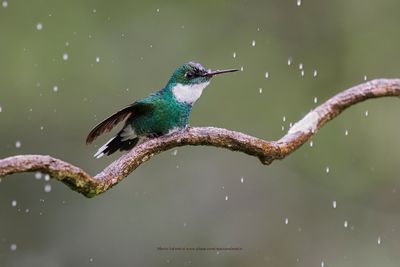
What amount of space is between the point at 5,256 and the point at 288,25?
3733mm

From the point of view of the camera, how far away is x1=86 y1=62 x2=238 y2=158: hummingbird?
4.01 metres

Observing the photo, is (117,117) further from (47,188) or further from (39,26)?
(39,26)

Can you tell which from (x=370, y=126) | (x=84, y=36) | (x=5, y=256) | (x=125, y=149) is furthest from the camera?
(x=370, y=126)

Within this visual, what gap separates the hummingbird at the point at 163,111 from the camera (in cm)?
401

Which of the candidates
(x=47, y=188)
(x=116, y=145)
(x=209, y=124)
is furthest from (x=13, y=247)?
(x=116, y=145)

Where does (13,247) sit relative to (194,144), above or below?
below

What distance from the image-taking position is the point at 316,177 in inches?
340

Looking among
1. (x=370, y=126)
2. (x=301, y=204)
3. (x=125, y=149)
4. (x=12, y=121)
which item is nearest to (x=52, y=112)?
(x=12, y=121)

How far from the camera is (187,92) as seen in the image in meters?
4.16

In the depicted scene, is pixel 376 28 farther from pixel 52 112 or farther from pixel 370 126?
pixel 52 112

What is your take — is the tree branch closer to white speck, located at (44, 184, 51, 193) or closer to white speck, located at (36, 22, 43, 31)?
white speck, located at (44, 184, 51, 193)

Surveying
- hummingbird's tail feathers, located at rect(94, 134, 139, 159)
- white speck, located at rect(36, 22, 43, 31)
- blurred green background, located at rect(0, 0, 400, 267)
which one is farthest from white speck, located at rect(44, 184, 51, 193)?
hummingbird's tail feathers, located at rect(94, 134, 139, 159)

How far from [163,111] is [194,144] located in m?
0.52

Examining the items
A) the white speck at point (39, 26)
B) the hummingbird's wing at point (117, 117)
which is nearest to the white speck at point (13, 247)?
the white speck at point (39, 26)
